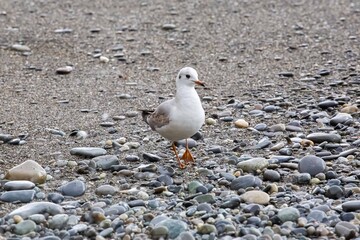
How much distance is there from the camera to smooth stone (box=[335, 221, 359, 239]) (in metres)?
5.26

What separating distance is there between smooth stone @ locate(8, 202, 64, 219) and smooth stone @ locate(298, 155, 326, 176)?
206cm

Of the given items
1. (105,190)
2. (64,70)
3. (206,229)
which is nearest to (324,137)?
(105,190)

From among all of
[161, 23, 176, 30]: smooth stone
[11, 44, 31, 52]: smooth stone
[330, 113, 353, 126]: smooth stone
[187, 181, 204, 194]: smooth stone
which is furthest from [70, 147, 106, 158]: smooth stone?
[161, 23, 176, 30]: smooth stone

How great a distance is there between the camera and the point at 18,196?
6039 millimetres

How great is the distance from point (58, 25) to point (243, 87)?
193 inches

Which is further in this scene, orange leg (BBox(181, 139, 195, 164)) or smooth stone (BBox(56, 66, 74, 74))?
smooth stone (BBox(56, 66, 74, 74))

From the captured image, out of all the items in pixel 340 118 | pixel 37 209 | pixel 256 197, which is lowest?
pixel 37 209

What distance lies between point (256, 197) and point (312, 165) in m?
0.84

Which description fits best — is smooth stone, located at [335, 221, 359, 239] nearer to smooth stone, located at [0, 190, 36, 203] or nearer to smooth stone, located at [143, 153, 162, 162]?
smooth stone, located at [143, 153, 162, 162]

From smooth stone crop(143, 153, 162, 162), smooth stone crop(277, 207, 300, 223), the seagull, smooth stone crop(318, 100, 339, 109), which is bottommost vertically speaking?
smooth stone crop(277, 207, 300, 223)

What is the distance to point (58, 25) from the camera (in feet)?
44.4

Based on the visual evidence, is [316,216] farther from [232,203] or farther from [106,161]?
[106,161]

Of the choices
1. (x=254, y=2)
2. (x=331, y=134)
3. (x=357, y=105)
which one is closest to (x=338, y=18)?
(x=254, y=2)

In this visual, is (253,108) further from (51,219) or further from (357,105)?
(51,219)
